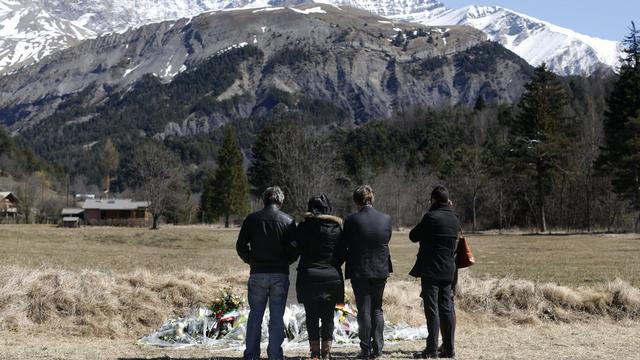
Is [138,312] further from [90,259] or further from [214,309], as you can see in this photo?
[90,259]

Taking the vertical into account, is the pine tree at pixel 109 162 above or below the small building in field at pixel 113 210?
above

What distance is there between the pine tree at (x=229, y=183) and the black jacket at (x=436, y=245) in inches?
2826

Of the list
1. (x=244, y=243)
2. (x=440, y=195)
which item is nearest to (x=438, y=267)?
(x=440, y=195)

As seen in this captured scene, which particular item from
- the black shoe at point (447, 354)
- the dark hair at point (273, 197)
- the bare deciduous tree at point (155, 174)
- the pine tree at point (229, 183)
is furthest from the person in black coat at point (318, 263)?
the pine tree at point (229, 183)

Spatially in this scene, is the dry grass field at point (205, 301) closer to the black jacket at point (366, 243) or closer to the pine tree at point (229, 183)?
the black jacket at point (366, 243)

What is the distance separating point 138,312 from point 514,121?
166 ft

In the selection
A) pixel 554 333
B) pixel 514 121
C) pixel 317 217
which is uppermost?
pixel 514 121

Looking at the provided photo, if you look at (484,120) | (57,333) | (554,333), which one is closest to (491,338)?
(554,333)

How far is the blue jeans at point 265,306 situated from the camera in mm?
8898

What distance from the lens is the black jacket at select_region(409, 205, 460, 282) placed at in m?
9.53

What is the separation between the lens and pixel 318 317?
9.20 metres

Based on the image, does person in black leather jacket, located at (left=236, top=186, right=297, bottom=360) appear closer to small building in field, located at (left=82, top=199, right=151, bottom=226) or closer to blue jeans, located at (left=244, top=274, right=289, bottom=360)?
blue jeans, located at (left=244, top=274, right=289, bottom=360)

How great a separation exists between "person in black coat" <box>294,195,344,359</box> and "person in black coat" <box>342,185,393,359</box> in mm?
176

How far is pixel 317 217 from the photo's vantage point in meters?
9.02
